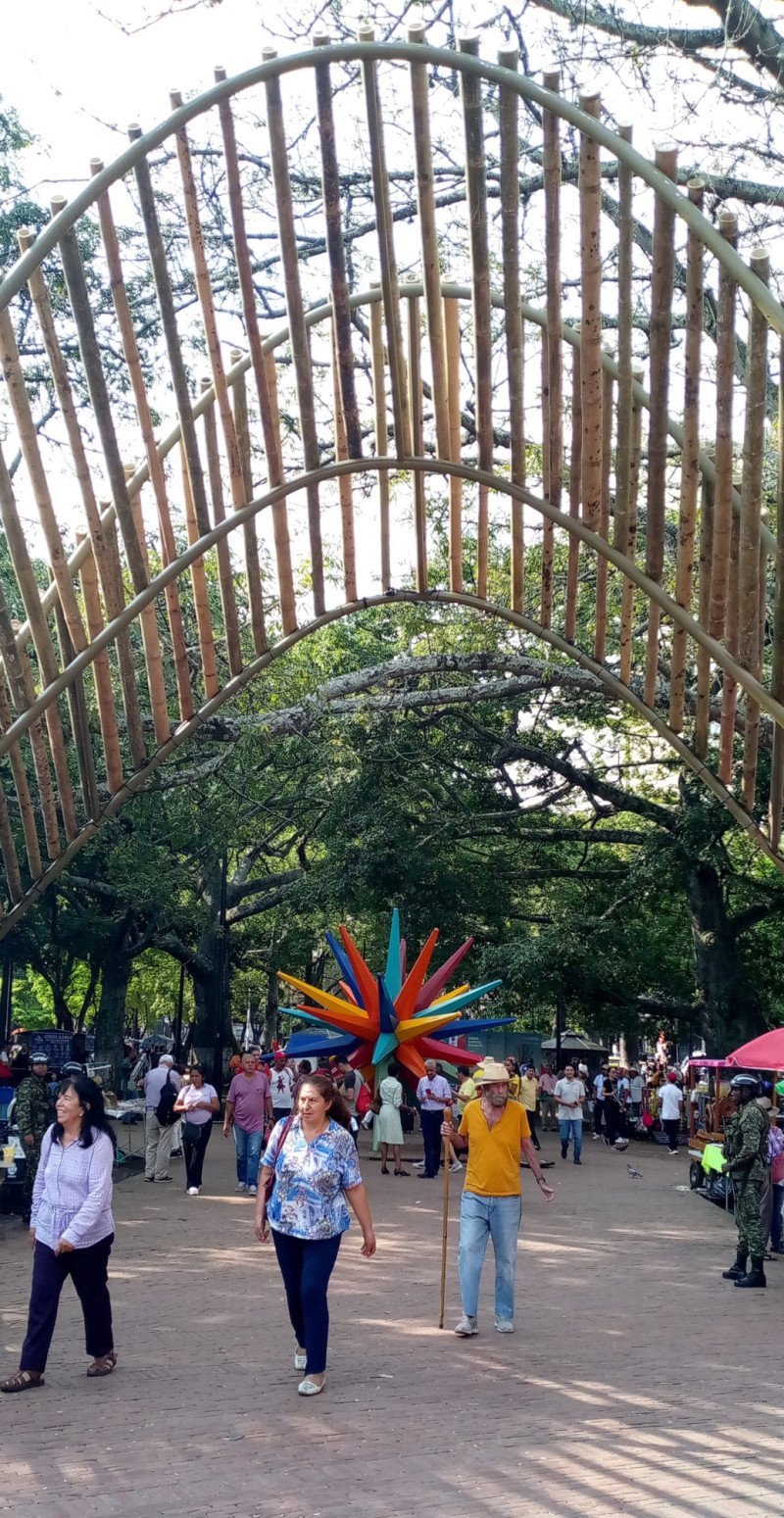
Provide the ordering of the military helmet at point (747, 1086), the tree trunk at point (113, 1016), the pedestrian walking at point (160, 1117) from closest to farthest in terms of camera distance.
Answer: the military helmet at point (747, 1086), the pedestrian walking at point (160, 1117), the tree trunk at point (113, 1016)

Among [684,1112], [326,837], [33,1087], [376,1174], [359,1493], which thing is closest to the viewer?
[359,1493]

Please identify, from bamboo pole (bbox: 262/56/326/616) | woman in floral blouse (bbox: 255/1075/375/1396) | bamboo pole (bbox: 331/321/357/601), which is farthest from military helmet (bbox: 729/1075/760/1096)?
bamboo pole (bbox: 262/56/326/616)

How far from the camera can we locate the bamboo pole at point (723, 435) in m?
5.97

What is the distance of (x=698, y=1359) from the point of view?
7.54 metres

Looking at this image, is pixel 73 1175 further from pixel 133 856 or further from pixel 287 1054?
pixel 133 856

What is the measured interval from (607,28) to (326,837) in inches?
671

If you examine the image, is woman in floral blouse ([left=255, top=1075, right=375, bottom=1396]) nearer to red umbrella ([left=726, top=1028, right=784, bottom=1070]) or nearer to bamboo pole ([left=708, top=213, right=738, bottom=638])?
bamboo pole ([left=708, top=213, right=738, bottom=638])

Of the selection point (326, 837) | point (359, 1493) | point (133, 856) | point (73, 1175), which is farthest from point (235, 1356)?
point (326, 837)

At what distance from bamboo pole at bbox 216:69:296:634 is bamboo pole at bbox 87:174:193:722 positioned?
0.53 m

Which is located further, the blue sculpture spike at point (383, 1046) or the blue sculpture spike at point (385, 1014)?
the blue sculpture spike at point (385, 1014)

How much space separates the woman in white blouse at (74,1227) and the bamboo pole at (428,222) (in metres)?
4.03

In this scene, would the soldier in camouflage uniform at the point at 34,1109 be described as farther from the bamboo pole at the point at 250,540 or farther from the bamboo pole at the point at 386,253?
the bamboo pole at the point at 386,253

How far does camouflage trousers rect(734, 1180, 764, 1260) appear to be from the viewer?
1027 centimetres

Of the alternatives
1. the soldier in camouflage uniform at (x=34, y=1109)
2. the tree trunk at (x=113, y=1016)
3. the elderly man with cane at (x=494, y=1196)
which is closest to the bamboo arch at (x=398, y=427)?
the elderly man with cane at (x=494, y=1196)
